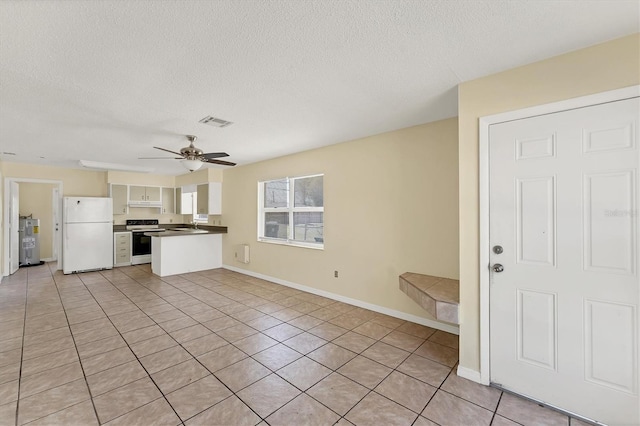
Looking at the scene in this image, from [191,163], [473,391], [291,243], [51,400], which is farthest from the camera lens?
[291,243]

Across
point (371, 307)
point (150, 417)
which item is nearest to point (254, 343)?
point (150, 417)

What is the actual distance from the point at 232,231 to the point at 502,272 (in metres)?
5.30

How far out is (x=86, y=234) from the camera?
5980 millimetres

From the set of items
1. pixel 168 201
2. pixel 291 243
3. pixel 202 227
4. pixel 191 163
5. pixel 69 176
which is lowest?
pixel 291 243

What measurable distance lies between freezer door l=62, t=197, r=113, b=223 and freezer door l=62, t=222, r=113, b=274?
0.37 feet

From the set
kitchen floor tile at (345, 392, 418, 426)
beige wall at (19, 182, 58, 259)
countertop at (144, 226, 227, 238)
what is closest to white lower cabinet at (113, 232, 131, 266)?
countertop at (144, 226, 227, 238)

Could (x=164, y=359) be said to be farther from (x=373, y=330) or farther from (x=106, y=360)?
(x=373, y=330)

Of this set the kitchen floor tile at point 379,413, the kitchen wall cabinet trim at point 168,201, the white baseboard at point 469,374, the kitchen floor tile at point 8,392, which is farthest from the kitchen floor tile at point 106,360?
the kitchen wall cabinet trim at point 168,201

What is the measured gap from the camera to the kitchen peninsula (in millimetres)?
5570

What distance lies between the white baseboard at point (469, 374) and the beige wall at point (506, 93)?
28 mm

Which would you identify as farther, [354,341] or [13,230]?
[13,230]

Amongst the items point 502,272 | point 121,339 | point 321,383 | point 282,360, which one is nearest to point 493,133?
point 502,272

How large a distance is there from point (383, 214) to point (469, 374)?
193 centimetres

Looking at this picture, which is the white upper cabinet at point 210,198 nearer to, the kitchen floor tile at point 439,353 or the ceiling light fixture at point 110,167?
the ceiling light fixture at point 110,167
